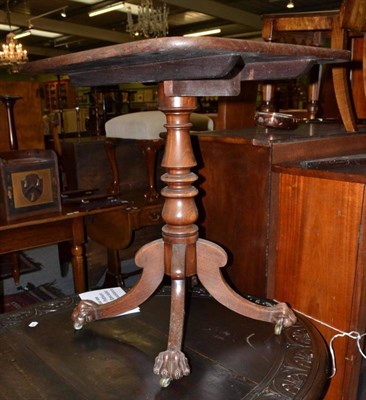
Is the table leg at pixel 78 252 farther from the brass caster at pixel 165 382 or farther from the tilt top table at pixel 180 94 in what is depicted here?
the brass caster at pixel 165 382

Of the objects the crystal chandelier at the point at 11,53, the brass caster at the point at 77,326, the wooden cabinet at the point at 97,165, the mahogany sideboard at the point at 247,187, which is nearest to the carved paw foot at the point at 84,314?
the brass caster at the point at 77,326

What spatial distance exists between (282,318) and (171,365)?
277 millimetres

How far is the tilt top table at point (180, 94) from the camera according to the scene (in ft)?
1.90

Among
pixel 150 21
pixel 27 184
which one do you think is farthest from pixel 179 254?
pixel 150 21

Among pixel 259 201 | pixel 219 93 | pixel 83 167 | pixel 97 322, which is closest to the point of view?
pixel 219 93

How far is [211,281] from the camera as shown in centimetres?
84

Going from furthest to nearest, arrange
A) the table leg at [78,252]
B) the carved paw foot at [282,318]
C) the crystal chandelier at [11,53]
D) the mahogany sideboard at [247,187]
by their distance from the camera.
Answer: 1. the crystal chandelier at [11,53]
2. the table leg at [78,252]
3. the mahogany sideboard at [247,187]
4. the carved paw foot at [282,318]

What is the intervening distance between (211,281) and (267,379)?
204mm

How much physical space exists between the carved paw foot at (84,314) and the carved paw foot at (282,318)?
1.28 feet

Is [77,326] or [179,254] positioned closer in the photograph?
[179,254]

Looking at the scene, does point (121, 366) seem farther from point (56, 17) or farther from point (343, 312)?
point (56, 17)

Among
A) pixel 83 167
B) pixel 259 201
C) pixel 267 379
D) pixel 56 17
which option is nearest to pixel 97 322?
Answer: pixel 267 379

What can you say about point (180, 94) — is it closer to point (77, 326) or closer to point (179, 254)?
point (179, 254)

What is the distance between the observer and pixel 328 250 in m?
1.07
